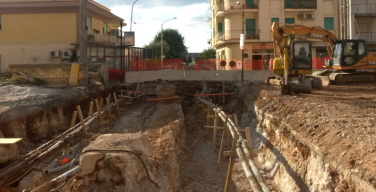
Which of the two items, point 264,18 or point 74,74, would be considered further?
point 264,18

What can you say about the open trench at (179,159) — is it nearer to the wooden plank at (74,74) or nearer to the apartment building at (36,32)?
the wooden plank at (74,74)

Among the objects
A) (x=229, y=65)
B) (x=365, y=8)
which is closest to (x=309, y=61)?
(x=229, y=65)

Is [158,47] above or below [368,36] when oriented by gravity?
above

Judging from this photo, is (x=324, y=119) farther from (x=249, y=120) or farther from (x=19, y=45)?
(x=19, y=45)

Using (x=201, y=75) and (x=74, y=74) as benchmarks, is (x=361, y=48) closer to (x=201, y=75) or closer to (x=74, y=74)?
(x=201, y=75)

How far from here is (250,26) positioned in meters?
41.7

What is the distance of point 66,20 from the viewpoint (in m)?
32.0

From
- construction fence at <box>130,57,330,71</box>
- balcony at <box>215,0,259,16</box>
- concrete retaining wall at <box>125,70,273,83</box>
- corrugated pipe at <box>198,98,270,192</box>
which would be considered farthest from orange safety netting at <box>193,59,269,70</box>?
corrugated pipe at <box>198,98,270,192</box>

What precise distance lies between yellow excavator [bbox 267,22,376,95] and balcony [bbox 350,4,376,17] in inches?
728

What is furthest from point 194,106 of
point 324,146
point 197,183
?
point 324,146

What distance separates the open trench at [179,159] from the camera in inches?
285

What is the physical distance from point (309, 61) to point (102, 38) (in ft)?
67.3

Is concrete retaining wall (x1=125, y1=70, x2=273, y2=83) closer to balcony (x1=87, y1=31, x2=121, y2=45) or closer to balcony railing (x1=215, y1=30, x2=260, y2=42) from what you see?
balcony (x1=87, y1=31, x2=121, y2=45)

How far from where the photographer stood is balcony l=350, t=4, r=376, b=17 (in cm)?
3916
